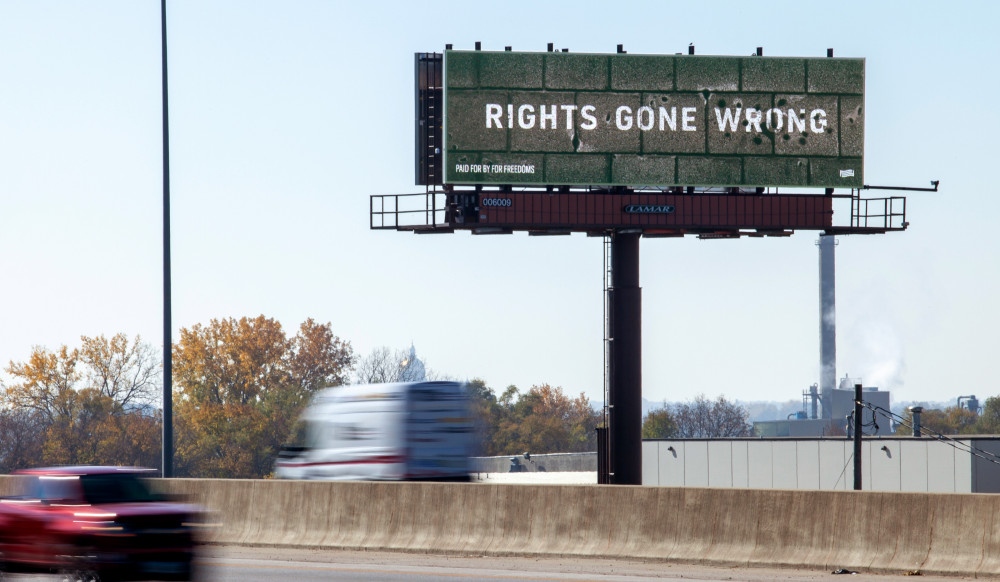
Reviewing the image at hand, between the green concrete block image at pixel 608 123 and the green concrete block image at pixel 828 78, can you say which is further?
the green concrete block image at pixel 828 78

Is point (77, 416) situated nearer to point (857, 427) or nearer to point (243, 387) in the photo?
point (243, 387)

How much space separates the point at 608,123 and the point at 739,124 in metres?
3.81

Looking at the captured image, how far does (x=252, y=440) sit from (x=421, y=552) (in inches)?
3998

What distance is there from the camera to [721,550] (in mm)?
16844

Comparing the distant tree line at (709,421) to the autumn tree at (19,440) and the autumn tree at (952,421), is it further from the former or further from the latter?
the autumn tree at (19,440)

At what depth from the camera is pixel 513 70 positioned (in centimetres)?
3703

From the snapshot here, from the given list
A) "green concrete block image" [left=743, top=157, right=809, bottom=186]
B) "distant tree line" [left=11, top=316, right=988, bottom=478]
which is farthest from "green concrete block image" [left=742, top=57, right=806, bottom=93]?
"distant tree line" [left=11, top=316, right=988, bottom=478]

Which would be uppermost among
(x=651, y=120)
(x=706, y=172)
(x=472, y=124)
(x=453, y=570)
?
(x=651, y=120)

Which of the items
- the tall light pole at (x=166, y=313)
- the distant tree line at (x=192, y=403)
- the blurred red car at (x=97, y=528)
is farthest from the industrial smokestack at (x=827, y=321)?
the blurred red car at (x=97, y=528)

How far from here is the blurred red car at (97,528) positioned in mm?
13000

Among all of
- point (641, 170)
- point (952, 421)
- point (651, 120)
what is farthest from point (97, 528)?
point (952, 421)

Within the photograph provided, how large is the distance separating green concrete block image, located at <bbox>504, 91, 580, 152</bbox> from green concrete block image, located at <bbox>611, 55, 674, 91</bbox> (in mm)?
1439

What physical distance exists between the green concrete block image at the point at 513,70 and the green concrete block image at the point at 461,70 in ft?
0.65

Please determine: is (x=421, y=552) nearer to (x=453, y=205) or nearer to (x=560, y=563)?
(x=560, y=563)
